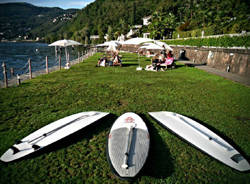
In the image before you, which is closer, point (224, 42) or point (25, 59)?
point (224, 42)

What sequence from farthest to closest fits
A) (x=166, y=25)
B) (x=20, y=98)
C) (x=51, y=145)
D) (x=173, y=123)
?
(x=166, y=25) → (x=20, y=98) → (x=173, y=123) → (x=51, y=145)

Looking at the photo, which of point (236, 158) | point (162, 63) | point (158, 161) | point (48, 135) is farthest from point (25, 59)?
point (236, 158)

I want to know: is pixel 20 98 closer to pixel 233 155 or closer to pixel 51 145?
pixel 51 145

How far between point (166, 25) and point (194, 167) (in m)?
51.3

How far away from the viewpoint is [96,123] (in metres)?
5.61

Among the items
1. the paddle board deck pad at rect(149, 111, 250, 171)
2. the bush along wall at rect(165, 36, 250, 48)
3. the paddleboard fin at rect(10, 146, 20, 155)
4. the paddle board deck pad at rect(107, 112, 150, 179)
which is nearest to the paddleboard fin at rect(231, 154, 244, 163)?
the paddle board deck pad at rect(149, 111, 250, 171)

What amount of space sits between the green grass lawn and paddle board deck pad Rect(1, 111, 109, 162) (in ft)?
0.59

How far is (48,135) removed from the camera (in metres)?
4.75

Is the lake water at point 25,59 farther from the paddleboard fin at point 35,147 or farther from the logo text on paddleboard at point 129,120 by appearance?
the logo text on paddleboard at point 129,120

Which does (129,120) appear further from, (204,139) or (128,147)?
(204,139)

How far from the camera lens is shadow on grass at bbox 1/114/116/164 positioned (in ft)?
14.2

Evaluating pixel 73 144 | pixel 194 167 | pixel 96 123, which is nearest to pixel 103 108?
pixel 96 123

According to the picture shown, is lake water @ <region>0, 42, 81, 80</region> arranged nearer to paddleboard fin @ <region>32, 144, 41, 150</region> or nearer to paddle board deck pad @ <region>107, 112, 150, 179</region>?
paddleboard fin @ <region>32, 144, 41, 150</region>

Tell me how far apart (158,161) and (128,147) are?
0.75m
